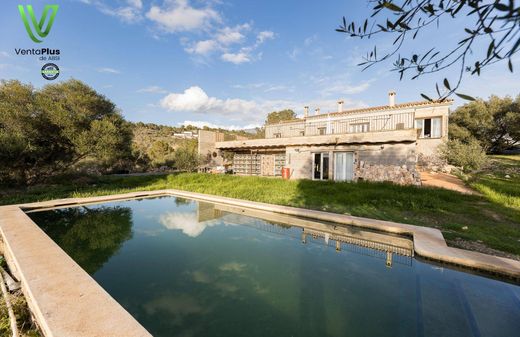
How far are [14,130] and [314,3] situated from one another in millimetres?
14509

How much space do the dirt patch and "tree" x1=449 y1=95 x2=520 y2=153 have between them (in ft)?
78.3

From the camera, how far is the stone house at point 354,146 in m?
12.1

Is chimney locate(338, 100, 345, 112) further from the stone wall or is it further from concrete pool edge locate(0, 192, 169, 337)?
concrete pool edge locate(0, 192, 169, 337)

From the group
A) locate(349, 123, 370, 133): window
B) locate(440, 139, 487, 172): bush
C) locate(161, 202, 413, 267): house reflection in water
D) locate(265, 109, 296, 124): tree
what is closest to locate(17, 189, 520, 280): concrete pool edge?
locate(161, 202, 413, 267): house reflection in water

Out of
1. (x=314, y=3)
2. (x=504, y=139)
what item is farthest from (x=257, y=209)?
(x=504, y=139)

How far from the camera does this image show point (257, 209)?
372 inches

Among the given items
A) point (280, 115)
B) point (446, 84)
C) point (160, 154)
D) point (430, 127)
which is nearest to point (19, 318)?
point (446, 84)

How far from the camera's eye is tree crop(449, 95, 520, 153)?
23578 millimetres

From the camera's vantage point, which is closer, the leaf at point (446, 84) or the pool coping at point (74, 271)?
the leaf at point (446, 84)

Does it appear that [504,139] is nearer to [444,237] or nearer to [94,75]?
[444,237]

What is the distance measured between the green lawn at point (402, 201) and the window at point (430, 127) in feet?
17.9

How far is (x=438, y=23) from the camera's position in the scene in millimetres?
1671

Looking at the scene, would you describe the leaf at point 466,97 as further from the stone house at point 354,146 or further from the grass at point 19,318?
the stone house at point 354,146

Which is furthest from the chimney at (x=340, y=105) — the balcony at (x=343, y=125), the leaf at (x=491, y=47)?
the leaf at (x=491, y=47)
